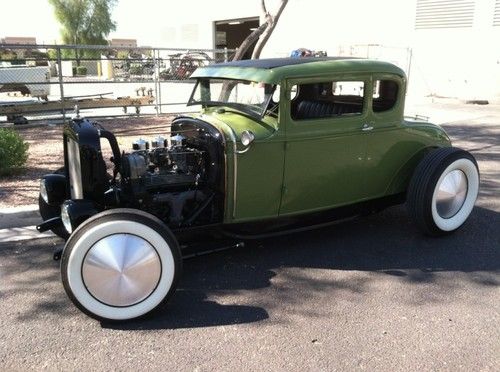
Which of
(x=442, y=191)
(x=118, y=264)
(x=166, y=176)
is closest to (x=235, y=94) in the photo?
(x=166, y=176)

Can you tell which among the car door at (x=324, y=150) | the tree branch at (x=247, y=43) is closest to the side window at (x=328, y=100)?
the car door at (x=324, y=150)

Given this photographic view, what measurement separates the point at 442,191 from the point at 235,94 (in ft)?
6.66

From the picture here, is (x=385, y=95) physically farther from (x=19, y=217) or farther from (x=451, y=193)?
(x=19, y=217)

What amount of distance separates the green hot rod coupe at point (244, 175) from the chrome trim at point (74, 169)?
2 cm

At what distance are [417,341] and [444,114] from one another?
1140 cm

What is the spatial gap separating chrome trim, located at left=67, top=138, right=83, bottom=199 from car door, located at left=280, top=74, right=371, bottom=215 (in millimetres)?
1541

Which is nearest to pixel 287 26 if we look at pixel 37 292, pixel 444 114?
pixel 444 114

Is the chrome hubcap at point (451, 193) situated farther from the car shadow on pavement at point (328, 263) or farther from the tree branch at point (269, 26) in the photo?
the tree branch at point (269, 26)

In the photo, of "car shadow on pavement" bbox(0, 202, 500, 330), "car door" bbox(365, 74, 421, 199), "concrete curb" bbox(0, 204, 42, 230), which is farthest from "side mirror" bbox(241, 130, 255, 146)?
"concrete curb" bbox(0, 204, 42, 230)

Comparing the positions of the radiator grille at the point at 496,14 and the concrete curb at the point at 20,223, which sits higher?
→ the radiator grille at the point at 496,14

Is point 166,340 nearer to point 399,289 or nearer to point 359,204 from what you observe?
point 399,289

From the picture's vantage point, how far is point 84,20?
4634 centimetres

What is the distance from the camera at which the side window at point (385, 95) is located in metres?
4.31

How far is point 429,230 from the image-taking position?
4.40 meters
